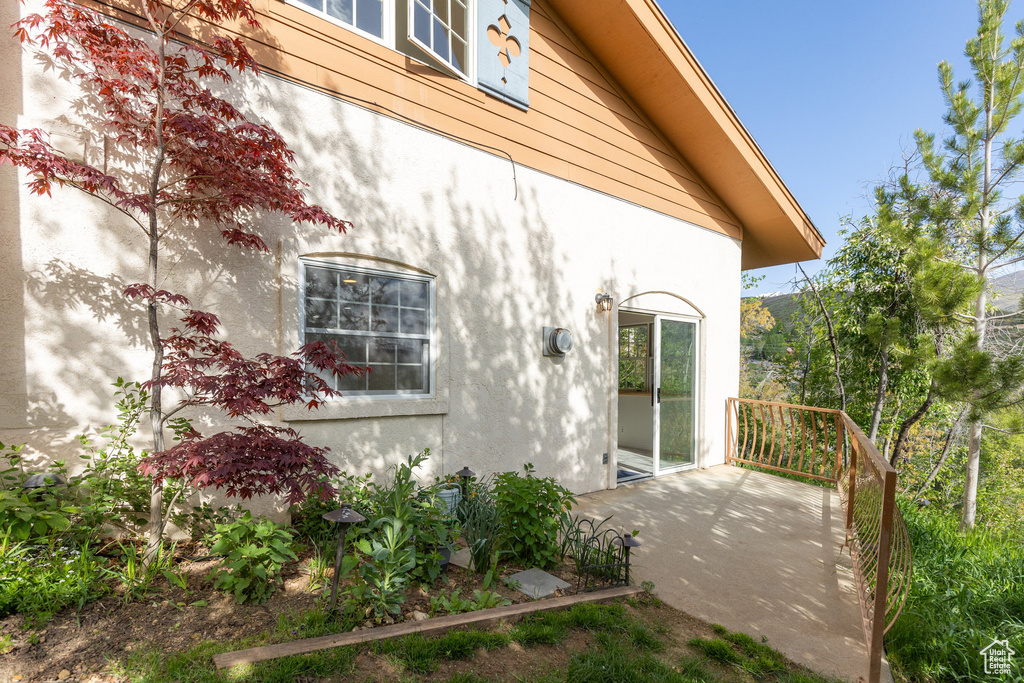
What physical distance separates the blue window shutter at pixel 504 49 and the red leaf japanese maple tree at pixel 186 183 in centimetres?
192

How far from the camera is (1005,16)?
508 centimetres

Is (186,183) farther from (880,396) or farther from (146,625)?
(880,396)

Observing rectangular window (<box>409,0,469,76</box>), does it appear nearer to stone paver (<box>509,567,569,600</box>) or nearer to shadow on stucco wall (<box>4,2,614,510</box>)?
shadow on stucco wall (<box>4,2,614,510</box>)

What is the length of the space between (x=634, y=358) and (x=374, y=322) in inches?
154

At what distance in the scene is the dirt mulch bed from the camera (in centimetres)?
184

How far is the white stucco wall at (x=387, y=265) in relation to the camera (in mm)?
2605

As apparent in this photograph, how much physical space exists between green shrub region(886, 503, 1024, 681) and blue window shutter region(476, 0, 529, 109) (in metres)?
4.66

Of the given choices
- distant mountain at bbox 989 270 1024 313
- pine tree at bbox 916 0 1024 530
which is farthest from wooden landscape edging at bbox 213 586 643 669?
distant mountain at bbox 989 270 1024 313

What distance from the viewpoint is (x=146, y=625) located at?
212 cm

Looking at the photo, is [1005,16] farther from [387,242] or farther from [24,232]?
[24,232]

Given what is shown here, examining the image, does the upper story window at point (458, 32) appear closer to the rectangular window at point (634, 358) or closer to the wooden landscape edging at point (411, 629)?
the rectangular window at point (634, 358)

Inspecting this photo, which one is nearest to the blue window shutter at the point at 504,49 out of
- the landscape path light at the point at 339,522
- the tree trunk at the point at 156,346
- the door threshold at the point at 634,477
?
the tree trunk at the point at 156,346

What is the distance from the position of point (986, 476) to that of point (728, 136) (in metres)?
7.98

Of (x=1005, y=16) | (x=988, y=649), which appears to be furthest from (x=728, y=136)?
(x=988, y=649)
